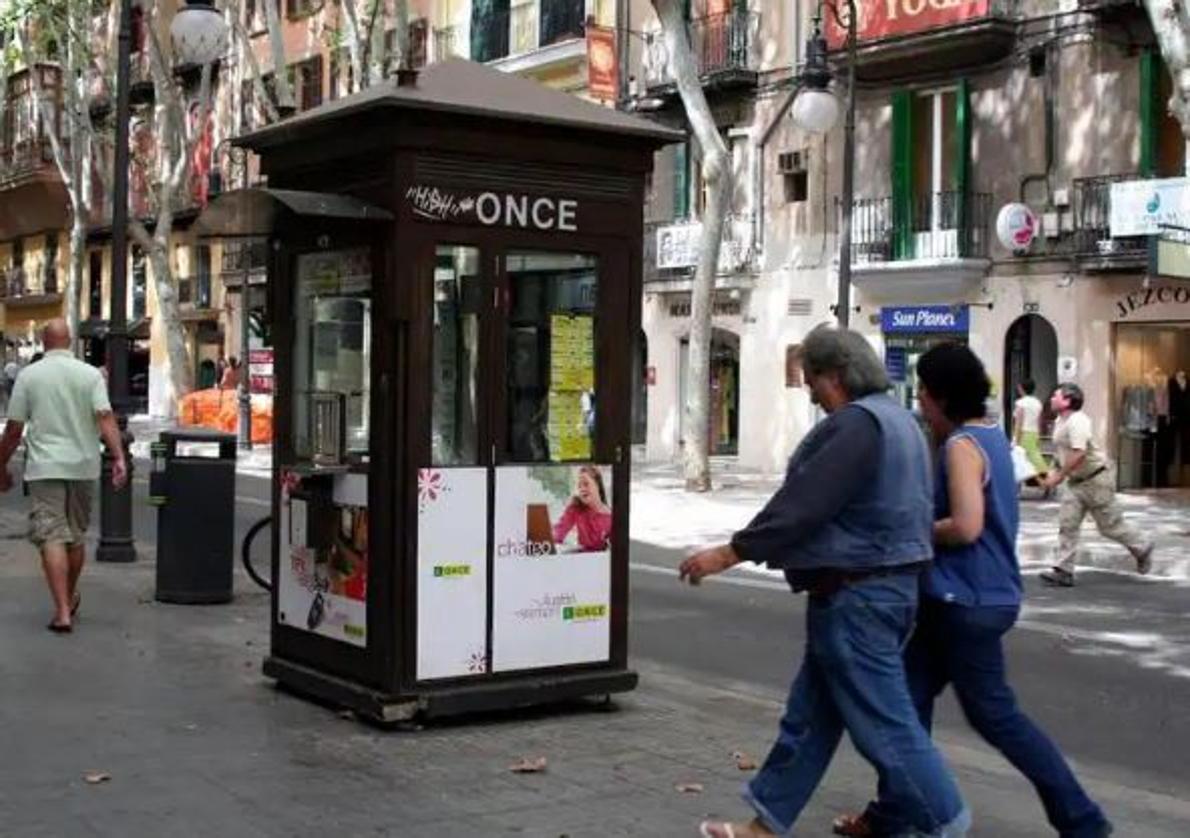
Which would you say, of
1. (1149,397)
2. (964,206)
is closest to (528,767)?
(1149,397)

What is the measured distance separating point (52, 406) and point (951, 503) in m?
6.13

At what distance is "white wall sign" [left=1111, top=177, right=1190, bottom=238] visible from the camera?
21391 mm

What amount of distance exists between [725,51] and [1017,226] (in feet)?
26.1

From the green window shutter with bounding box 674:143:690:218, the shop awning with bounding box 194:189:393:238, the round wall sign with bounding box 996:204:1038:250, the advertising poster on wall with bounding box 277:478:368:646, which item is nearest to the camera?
the shop awning with bounding box 194:189:393:238

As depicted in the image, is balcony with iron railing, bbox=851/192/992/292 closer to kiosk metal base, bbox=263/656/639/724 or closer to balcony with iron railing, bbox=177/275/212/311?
kiosk metal base, bbox=263/656/639/724

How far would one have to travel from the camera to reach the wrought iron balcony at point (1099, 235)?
22703 mm

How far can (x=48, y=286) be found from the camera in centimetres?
5519

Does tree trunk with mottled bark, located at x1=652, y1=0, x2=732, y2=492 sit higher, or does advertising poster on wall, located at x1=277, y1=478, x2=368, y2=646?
tree trunk with mottled bark, located at x1=652, y1=0, x2=732, y2=492

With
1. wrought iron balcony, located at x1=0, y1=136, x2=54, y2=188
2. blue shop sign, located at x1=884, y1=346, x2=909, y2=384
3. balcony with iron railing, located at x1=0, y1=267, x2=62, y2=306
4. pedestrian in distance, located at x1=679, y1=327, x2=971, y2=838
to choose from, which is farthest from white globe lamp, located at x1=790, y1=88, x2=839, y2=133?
balcony with iron railing, located at x1=0, y1=267, x2=62, y2=306

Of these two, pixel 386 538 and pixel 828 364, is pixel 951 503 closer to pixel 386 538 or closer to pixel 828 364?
pixel 828 364

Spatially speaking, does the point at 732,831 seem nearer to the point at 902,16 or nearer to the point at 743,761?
the point at 743,761

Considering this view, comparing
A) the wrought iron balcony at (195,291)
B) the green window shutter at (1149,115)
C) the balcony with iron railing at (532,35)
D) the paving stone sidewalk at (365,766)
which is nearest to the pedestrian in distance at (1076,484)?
the paving stone sidewalk at (365,766)

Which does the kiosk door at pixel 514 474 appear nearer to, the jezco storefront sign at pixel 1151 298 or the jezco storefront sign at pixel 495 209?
the jezco storefront sign at pixel 495 209

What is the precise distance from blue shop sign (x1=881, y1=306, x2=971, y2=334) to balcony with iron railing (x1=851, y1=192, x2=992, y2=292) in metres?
0.40
